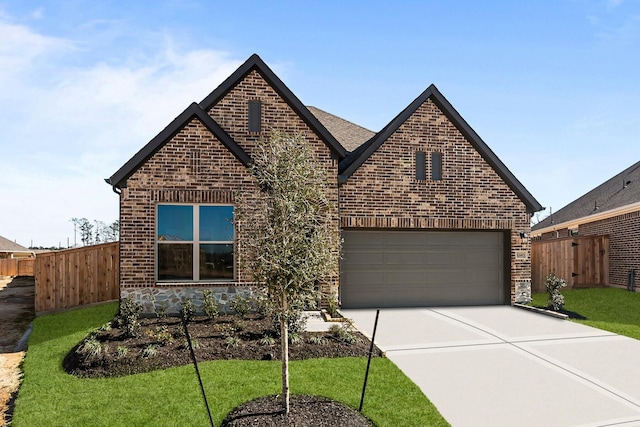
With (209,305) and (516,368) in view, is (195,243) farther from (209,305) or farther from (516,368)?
(516,368)

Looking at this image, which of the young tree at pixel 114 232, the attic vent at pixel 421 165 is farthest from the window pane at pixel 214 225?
the young tree at pixel 114 232

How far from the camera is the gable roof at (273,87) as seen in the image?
12.2 metres

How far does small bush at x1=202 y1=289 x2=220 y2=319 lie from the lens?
34.6 feet

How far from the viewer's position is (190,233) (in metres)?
11.2

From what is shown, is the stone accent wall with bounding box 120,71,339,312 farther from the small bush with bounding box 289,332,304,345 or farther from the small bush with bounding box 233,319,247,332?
the small bush with bounding box 289,332,304,345

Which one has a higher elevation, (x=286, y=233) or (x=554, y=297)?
(x=286, y=233)

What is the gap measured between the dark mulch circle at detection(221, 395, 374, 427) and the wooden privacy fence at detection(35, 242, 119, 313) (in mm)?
8874

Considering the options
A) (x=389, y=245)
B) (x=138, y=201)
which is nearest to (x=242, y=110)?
(x=138, y=201)

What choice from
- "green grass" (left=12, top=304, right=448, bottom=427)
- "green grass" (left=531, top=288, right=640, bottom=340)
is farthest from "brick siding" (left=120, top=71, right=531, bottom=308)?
"green grass" (left=12, top=304, right=448, bottom=427)

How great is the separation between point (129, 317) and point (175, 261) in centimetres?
210

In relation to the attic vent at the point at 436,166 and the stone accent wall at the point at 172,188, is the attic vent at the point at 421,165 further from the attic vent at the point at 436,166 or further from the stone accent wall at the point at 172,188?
the stone accent wall at the point at 172,188

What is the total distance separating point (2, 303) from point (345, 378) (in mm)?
14164

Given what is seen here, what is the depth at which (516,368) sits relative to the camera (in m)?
7.68

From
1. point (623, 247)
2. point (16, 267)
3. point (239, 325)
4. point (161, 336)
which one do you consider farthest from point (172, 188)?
point (16, 267)
